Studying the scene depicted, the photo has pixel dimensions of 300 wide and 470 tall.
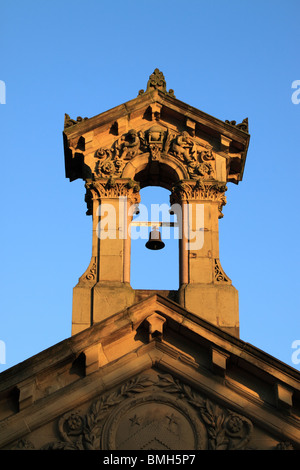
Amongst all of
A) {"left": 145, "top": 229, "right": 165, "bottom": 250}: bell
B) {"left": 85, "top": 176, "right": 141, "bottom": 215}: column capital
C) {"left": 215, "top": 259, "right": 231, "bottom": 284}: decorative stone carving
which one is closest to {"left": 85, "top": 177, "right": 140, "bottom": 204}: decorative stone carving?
{"left": 85, "top": 176, "right": 141, "bottom": 215}: column capital

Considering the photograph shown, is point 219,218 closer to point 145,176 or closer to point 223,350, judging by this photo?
point 145,176

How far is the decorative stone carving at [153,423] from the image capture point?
66.2ft

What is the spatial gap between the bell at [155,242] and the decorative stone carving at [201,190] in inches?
42.4

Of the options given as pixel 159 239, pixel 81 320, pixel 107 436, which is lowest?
pixel 107 436


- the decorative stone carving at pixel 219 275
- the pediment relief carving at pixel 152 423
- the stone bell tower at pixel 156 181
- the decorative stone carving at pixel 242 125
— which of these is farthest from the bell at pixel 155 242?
the pediment relief carving at pixel 152 423

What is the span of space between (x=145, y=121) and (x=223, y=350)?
26.4 feet

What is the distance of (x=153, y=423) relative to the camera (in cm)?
2053

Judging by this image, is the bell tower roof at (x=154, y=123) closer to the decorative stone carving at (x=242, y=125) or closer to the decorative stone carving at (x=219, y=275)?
the decorative stone carving at (x=242, y=125)

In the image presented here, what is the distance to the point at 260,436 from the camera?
20.4 m

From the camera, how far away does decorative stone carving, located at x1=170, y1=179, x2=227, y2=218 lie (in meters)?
25.2

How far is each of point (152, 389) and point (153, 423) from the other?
782mm

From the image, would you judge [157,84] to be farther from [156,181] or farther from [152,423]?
[152,423]

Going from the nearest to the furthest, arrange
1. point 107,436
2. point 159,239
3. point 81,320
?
point 107,436
point 81,320
point 159,239

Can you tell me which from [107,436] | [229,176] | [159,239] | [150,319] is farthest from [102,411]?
[229,176]
